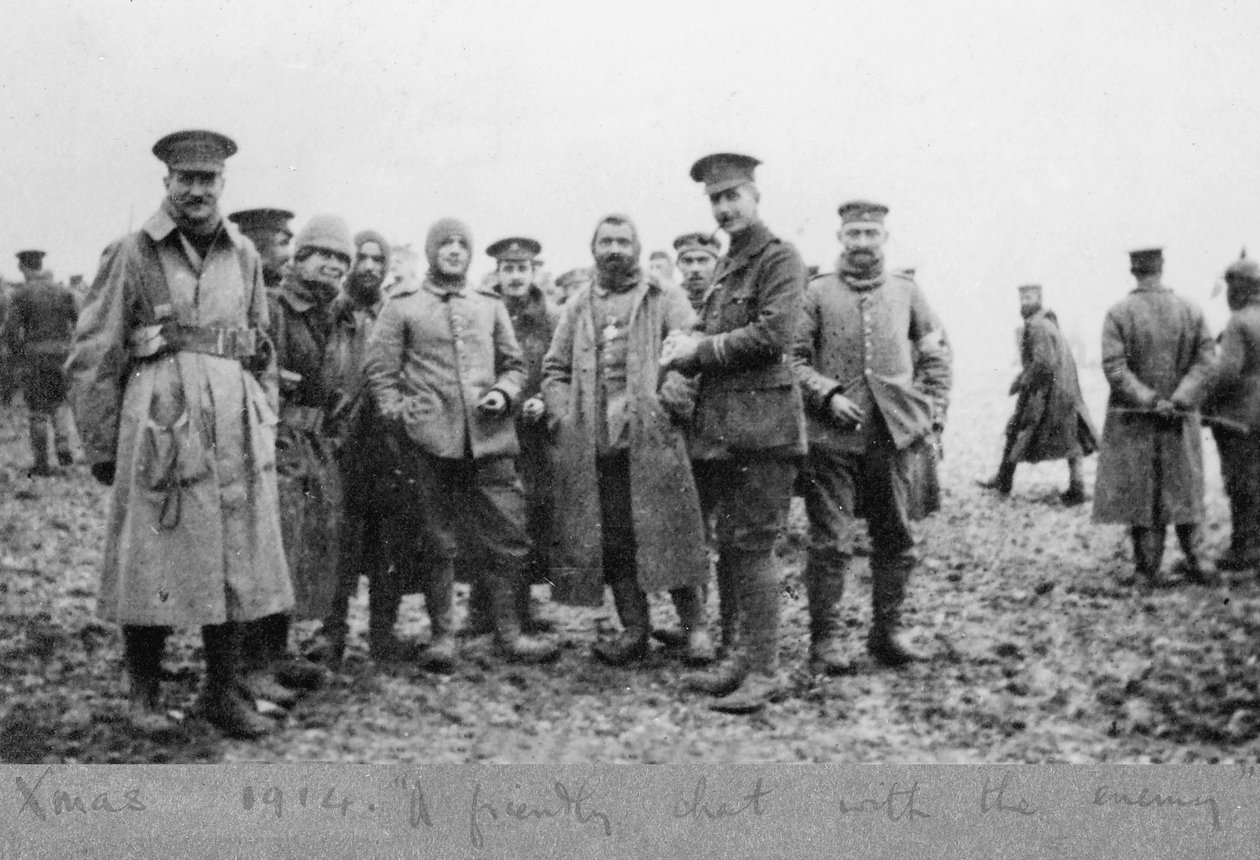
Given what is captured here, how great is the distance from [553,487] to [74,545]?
2.04 meters

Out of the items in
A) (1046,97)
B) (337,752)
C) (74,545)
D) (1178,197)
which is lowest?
(337,752)

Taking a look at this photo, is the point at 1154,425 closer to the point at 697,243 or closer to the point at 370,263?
the point at 697,243

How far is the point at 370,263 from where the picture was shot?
15.9ft

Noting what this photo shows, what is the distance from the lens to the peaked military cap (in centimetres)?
448

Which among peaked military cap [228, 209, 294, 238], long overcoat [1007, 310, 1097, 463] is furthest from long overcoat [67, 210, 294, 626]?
long overcoat [1007, 310, 1097, 463]

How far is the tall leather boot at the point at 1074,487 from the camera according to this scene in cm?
837

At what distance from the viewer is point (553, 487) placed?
514cm

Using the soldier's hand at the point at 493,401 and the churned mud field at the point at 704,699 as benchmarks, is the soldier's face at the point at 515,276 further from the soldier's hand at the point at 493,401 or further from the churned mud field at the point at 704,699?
the churned mud field at the point at 704,699

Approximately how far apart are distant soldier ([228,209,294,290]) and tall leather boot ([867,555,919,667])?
9.33 ft

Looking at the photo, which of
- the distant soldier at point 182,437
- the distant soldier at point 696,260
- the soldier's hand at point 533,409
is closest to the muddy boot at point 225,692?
the distant soldier at point 182,437

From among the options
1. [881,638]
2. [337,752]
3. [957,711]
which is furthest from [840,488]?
[337,752]

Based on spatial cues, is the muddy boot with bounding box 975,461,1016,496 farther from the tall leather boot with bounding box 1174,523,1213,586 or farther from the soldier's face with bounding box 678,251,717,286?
the soldier's face with bounding box 678,251,717,286

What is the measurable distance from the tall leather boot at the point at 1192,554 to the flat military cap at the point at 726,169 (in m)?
3.39

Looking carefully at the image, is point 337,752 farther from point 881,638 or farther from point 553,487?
point 881,638
